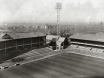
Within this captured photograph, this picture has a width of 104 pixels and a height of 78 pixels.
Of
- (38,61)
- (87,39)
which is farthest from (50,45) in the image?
(38,61)

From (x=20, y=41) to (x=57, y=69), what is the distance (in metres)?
24.0

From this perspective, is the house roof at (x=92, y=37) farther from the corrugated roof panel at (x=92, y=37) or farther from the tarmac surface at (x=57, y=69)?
the tarmac surface at (x=57, y=69)

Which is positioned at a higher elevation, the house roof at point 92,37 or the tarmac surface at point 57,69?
the house roof at point 92,37

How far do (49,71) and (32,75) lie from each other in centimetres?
504

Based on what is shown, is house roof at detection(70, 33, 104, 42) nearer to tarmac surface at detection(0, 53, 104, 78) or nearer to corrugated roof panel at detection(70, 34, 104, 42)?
corrugated roof panel at detection(70, 34, 104, 42)

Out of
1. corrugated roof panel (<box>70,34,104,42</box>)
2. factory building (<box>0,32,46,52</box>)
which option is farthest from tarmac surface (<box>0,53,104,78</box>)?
corrugated roof panel (<box>70,34,104,42</box>)

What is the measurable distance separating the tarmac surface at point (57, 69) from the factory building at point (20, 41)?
13.7 m

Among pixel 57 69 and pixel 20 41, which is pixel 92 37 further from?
pixel 20 41

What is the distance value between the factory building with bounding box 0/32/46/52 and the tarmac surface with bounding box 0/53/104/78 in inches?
539

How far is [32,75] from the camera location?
1328 inches

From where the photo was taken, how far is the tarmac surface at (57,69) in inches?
1334

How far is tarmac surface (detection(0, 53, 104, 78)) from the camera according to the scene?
33875 mm

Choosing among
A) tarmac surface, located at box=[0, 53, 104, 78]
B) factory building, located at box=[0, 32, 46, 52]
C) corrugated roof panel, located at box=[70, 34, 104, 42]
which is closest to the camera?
tarmac surface, located at box=[0, 53, 104, 78]

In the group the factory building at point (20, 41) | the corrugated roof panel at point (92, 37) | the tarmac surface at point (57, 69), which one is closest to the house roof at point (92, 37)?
the corrugated roof panel at point (92, 37)
